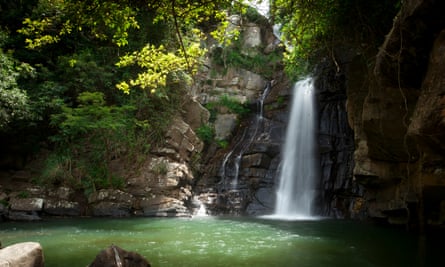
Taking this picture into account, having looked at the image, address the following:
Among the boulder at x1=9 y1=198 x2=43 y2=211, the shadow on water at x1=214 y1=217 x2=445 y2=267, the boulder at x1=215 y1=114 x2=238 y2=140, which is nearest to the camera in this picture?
the shadow on water at x1=214 y1=217 x2=445 y2=267

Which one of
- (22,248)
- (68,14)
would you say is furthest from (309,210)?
(68,14)

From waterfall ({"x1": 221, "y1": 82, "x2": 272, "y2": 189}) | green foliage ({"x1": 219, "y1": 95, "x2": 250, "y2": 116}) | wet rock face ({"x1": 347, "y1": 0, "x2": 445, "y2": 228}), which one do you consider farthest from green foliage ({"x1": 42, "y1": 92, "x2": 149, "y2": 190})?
wet rock face ({"x1": 347, "y1": 0, "x2": 445, "y2": 228})

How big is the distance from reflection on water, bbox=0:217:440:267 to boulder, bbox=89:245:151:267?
0.99 metres

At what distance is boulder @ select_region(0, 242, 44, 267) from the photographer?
431cm

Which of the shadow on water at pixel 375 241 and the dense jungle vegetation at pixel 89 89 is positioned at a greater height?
the dense jungle vegetation at pixel 89 89

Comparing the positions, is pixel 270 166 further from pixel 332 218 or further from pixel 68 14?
pixel 68 14

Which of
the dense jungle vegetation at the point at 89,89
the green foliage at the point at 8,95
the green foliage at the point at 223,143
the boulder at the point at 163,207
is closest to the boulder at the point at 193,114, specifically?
the dense jungle vegetation at the point at 89,89

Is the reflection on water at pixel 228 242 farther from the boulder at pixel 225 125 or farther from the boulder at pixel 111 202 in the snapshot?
the boulder at pixel 225 125


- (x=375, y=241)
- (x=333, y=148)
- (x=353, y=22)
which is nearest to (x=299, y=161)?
(x=333, y=148)

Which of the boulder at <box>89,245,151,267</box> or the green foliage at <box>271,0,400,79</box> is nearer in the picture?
the boulder at <box>89,245,151,267</box>

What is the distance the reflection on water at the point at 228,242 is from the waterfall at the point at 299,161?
3.09 metres

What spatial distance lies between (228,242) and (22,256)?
14.7 feet

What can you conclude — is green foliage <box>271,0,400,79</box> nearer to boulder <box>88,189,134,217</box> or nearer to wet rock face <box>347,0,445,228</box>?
wet rock face <box>347,0,445,228</box>

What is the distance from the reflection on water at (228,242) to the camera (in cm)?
620
